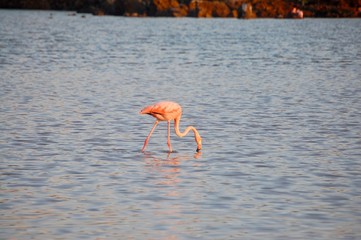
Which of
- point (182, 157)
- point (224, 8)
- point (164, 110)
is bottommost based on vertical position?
point (224, 8)

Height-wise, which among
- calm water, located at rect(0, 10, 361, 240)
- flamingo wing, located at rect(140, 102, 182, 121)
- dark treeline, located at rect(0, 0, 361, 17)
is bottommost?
dark treeline, located at rect(0, 0, 361, 17)

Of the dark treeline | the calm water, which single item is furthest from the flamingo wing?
the dark treeline

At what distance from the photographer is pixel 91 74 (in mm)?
37469

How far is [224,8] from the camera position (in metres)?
141

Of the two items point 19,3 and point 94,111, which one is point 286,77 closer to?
point 94,111

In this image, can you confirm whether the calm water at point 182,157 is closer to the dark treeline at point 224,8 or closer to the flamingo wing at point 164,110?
the flamingo wing at point 164,110

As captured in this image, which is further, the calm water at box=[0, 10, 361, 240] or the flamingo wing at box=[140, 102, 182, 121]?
the flamingo wing at box=[140, 102, 182, 121]

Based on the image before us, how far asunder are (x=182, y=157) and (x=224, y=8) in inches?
4935

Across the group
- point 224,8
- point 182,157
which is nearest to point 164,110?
point 182,157

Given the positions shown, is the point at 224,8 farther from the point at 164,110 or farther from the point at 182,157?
the point at 182,157

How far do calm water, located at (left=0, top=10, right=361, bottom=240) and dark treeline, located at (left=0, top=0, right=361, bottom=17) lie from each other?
10267 centimetres

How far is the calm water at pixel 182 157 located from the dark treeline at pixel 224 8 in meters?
103

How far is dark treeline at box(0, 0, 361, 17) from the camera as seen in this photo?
140 meters

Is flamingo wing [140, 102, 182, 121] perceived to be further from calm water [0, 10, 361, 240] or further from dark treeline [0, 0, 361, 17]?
dark treeline [0, 0, 361, 17]
